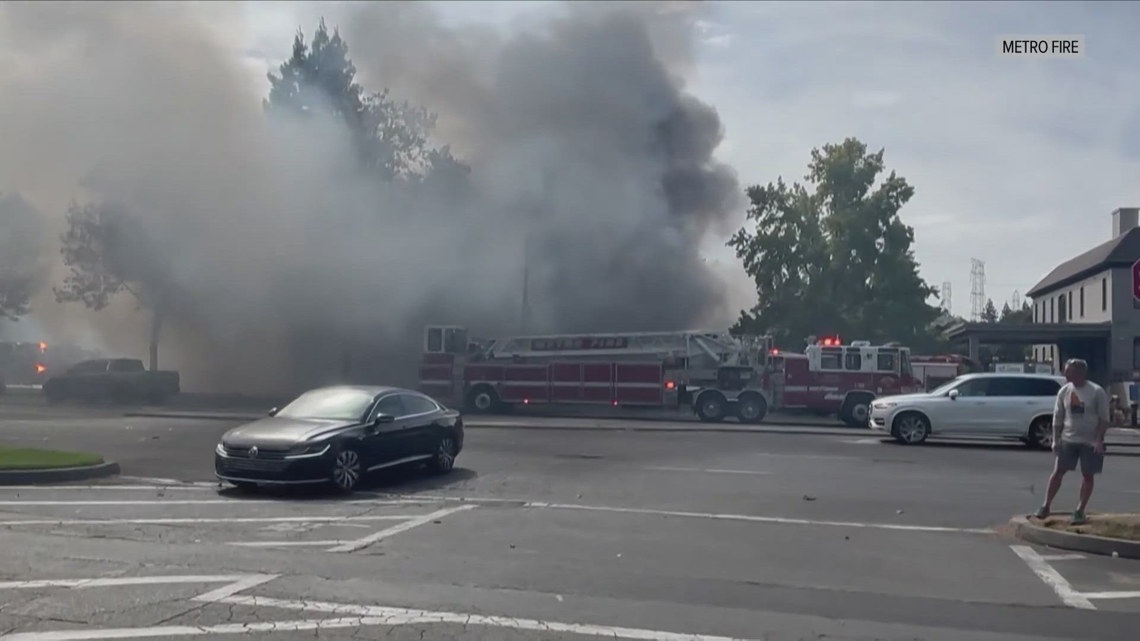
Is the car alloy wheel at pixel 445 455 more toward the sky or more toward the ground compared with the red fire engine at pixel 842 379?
more toward the ground

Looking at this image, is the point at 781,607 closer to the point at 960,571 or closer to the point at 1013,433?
the point at 960,571

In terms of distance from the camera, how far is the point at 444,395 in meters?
36.8

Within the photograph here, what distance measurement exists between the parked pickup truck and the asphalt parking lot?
24.5 metres

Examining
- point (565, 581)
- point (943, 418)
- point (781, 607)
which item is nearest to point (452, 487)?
point (565, 581)

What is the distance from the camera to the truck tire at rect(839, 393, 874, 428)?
2997 cm

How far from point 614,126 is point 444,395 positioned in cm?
1644

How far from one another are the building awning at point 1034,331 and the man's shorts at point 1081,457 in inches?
1241

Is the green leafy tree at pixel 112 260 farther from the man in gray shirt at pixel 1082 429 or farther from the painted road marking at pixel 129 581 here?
the man in gray shirt at pixel 1082 429

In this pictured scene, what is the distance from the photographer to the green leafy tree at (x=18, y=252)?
45375 millimetres

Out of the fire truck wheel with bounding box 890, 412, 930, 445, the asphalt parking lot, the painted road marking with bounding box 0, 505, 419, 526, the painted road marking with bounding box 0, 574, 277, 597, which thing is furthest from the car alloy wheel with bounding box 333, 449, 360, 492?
the fire truck wheel with bounding box 890, 412, 930, 445

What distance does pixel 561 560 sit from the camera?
9.24 m

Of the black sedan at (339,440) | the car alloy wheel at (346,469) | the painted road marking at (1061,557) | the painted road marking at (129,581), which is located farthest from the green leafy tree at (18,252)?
the painted road marking at (1061,557)

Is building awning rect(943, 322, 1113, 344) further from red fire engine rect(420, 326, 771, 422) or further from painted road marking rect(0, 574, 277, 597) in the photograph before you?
painted road marking rect(0, 574, 277, 597)

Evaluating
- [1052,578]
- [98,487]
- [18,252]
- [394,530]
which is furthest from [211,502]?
[18,252]
